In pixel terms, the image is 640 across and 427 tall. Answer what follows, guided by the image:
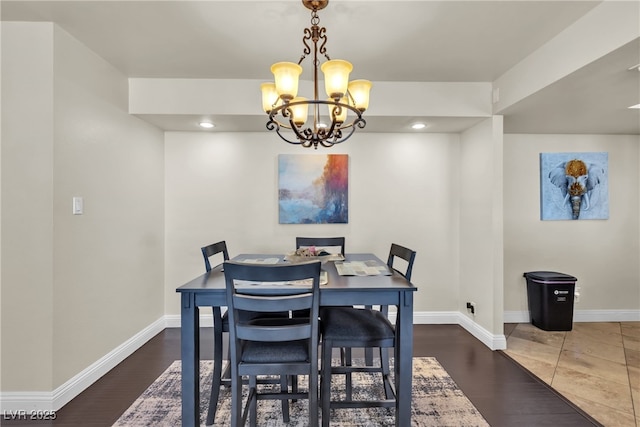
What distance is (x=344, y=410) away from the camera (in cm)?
207

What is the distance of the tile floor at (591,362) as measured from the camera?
2.12 m

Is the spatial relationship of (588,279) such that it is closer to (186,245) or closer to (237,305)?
(237,305)

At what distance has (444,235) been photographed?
3.66 m

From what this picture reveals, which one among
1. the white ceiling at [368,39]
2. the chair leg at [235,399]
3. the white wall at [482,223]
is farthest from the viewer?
the white wall at [482,223]

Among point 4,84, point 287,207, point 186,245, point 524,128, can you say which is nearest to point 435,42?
point 524,128

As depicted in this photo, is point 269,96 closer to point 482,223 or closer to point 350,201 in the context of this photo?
point 350,201

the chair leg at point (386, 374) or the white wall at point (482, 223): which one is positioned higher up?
the white wall at point (482, 223)

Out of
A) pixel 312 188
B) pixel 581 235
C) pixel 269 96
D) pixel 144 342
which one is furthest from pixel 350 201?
pixel 581 235

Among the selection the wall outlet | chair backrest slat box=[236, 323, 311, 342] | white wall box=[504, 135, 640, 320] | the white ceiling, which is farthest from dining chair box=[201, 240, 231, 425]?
white wall box=[504, 135, 640, 320]

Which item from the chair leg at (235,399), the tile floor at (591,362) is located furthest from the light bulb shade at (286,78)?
the tile floor at (591,362)

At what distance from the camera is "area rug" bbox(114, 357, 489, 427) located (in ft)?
6.36

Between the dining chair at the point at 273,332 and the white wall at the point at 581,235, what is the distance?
119 inches

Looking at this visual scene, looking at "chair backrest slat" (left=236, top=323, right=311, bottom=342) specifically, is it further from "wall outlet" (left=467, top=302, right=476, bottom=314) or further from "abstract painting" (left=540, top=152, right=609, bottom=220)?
"abstract painting" (left=540, top=152, right=609, bottom=220)

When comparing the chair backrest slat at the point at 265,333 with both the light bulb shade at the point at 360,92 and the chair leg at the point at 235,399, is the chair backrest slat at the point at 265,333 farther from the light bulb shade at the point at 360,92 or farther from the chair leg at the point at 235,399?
the light bulb shade at the point at 360,92
